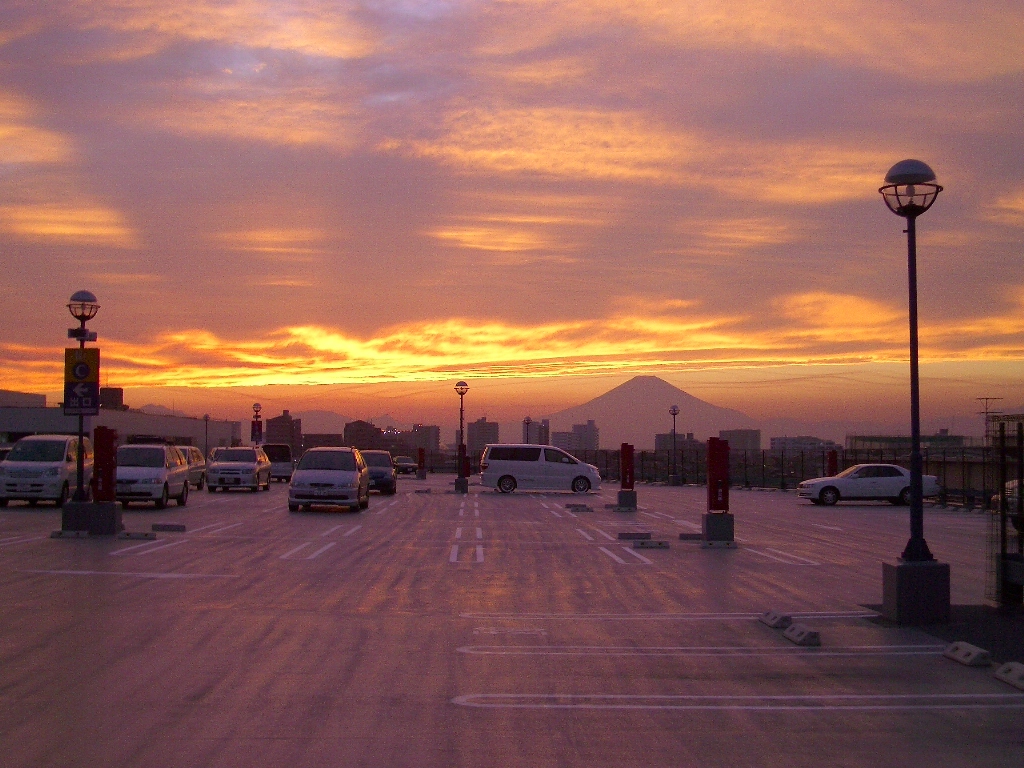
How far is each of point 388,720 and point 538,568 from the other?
8.47 metres

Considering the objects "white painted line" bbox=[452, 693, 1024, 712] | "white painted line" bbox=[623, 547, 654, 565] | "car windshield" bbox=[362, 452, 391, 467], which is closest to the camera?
"white painted line" bbox=[452, 693, 1024, 712]

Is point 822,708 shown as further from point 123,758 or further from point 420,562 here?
point 420,562

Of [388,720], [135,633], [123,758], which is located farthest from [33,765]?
[135,633]

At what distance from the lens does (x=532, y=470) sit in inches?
1593

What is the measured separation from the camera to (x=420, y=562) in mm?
15703

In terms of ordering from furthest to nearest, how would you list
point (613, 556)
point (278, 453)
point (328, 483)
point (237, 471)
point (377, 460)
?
point (278, 453) → point (377, 460) → point (237, 471) → point (328, 483) → point (613, 556)

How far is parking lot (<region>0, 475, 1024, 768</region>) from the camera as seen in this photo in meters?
6.31

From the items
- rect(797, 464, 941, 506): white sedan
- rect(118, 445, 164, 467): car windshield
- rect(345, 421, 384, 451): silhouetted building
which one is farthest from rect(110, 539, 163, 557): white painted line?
rect(345, 421, 384, 451): silhouetted building

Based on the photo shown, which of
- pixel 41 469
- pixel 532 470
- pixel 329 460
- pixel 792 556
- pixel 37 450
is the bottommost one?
pixel 792 556

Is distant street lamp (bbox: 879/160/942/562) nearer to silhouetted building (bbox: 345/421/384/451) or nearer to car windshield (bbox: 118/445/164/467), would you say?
car windshield (bbox: 118/445/164/467)

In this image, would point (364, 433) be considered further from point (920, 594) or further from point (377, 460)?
point (920, 594)

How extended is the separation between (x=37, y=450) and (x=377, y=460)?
13674 millimetres

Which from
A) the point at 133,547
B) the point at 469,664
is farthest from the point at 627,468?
the point at 469,664

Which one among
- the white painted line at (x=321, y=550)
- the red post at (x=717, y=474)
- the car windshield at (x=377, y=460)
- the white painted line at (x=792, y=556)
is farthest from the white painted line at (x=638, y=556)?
the car windshield at (x=377, y=460)
